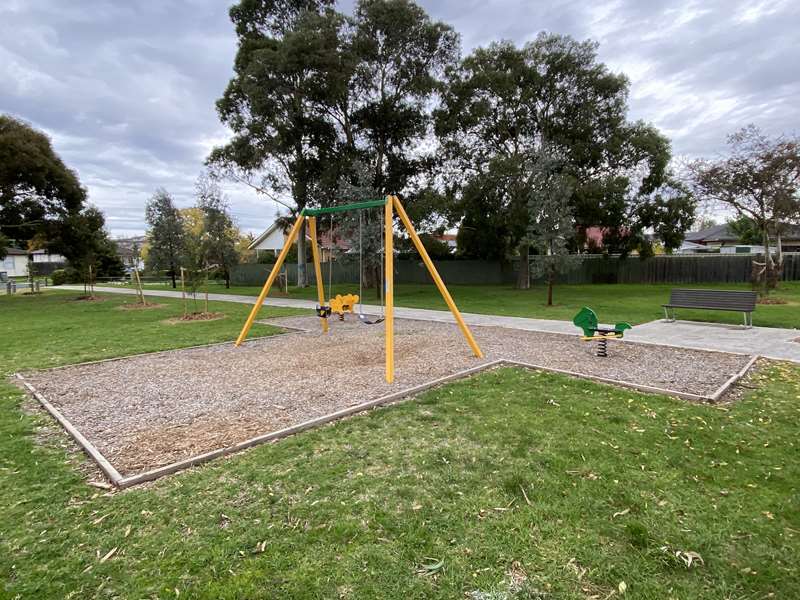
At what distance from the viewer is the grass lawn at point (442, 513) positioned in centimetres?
217

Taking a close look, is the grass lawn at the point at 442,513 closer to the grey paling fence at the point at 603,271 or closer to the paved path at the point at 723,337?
the paved path at the point at 723,337

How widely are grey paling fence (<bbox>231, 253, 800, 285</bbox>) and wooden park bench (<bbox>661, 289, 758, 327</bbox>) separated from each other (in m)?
9.97

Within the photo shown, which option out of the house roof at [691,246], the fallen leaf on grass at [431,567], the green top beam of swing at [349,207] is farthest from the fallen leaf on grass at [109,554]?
the house roof at [691,246]

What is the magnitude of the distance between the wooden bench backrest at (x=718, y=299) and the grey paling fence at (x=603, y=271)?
9.97 meters

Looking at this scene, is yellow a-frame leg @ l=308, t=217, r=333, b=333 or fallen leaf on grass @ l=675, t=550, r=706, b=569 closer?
fallen leaf on grass @ l=675, t=550, r=706, b=569

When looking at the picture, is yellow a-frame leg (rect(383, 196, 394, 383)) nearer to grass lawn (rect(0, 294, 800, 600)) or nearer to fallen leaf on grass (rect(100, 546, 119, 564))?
grass lawn (rect(0, 294, 800, 600))

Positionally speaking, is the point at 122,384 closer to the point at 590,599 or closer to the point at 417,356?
the point at 417,356

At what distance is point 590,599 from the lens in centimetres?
204

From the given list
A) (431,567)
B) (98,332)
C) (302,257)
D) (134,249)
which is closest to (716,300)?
(431,567)

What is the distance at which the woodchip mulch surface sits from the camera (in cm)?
411

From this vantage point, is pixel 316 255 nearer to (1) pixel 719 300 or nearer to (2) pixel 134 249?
(1) pixel 719 300

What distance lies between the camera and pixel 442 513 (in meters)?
2.72

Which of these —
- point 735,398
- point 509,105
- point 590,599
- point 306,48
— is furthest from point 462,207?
point 590,599

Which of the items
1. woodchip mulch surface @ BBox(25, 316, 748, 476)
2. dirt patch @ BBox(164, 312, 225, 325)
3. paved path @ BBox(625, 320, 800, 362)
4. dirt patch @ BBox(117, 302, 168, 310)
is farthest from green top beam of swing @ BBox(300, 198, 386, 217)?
dirt patch @ BBox(117, 302, 168, 310)
